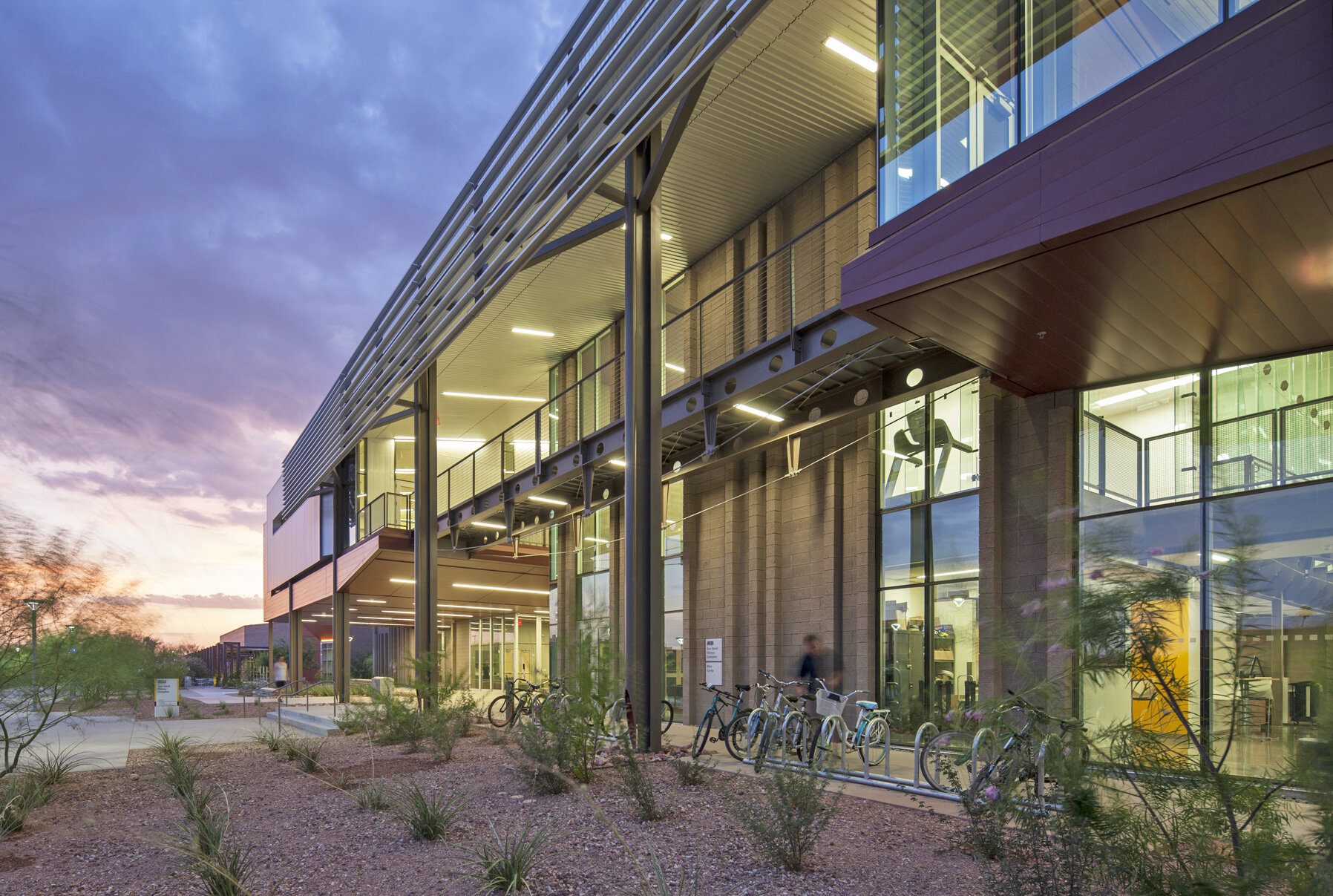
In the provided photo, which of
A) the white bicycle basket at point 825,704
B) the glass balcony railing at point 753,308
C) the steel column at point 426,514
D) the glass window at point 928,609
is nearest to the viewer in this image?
the glass window at point 928,609

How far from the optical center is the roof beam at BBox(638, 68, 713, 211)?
9.56 m

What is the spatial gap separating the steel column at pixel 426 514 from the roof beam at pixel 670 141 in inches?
334

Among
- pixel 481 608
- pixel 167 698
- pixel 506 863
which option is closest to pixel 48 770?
pixel 506 863

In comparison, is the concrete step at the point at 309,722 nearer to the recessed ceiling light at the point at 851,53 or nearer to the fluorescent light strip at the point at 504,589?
the fluorescent light strip at the point at 504,589

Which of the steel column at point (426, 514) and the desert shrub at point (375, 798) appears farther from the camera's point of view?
the steel column at point (426, 514)

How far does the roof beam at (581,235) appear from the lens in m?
11.4

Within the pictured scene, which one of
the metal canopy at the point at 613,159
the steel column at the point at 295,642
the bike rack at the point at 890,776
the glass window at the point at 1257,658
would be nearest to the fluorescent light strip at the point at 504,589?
the metal canopy at the point at 613,159

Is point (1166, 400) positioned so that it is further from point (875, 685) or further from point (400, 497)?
point (400, 497)

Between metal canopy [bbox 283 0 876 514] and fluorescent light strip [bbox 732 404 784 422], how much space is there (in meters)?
3.50

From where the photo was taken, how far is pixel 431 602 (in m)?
17.9

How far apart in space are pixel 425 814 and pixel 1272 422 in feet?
26.6

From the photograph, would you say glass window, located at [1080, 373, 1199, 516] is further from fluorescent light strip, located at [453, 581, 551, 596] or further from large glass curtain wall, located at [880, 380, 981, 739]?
fluorescent light strip, located at [453, 581, 551, 596]

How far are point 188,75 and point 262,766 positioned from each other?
18512 mm

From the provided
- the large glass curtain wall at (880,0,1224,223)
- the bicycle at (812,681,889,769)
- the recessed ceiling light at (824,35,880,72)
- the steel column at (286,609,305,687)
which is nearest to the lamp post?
the bicycle at (812,681,889,769)
